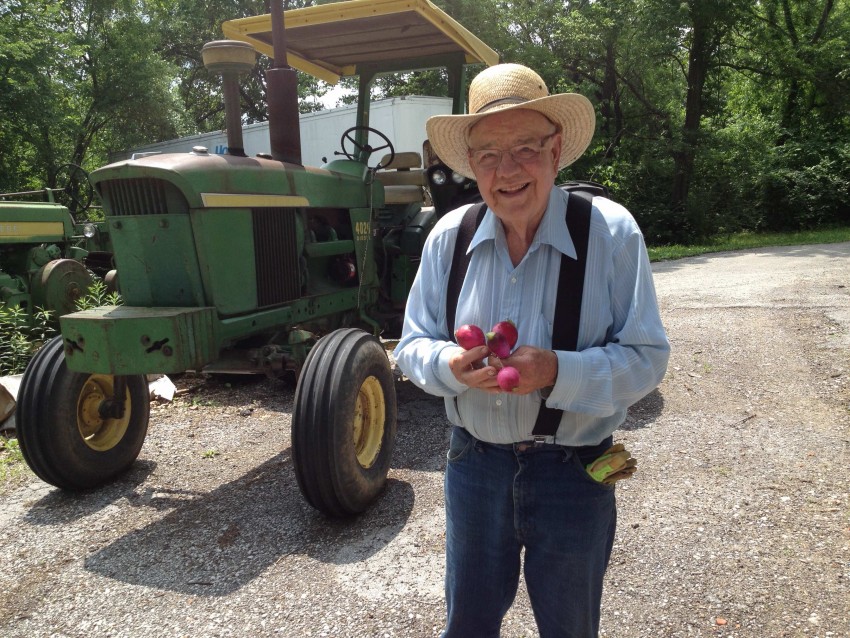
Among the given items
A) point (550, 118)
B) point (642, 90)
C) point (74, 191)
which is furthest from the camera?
point (642, 90)

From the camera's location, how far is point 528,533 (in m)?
1.67

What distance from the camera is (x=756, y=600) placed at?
103 inches

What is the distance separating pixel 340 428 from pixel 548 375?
76.5 inches

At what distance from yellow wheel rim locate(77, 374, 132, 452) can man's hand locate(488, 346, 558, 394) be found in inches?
123

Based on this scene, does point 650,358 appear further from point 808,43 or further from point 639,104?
point 808,43

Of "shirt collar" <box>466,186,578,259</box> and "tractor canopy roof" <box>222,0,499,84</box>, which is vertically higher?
"tractor canopy roof" <box>222,0,499,84</box>

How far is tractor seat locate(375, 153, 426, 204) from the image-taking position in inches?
214

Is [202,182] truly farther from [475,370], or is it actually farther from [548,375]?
[548,375]

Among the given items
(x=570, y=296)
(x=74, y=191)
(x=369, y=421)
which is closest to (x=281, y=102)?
(x=369, y=421)

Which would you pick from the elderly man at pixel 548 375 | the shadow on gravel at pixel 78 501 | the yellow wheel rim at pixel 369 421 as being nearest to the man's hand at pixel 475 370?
the elderly man at pixel 548 375

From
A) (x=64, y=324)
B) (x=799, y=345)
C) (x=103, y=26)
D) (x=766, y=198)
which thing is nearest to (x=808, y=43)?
(x=766, y=198)

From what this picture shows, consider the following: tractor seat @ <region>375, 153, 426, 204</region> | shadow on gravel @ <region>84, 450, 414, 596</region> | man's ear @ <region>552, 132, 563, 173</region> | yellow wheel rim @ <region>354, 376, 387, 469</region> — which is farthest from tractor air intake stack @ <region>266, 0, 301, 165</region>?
man's ear @ <region>552, 132, 563, 173</region>

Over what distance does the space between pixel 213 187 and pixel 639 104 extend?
16.7 meters

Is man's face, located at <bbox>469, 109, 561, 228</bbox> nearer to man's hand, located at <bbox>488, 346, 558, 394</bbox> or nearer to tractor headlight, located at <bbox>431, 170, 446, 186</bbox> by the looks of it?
man's hand, located at <bbox>488, 346, 558, 394</bbox>
